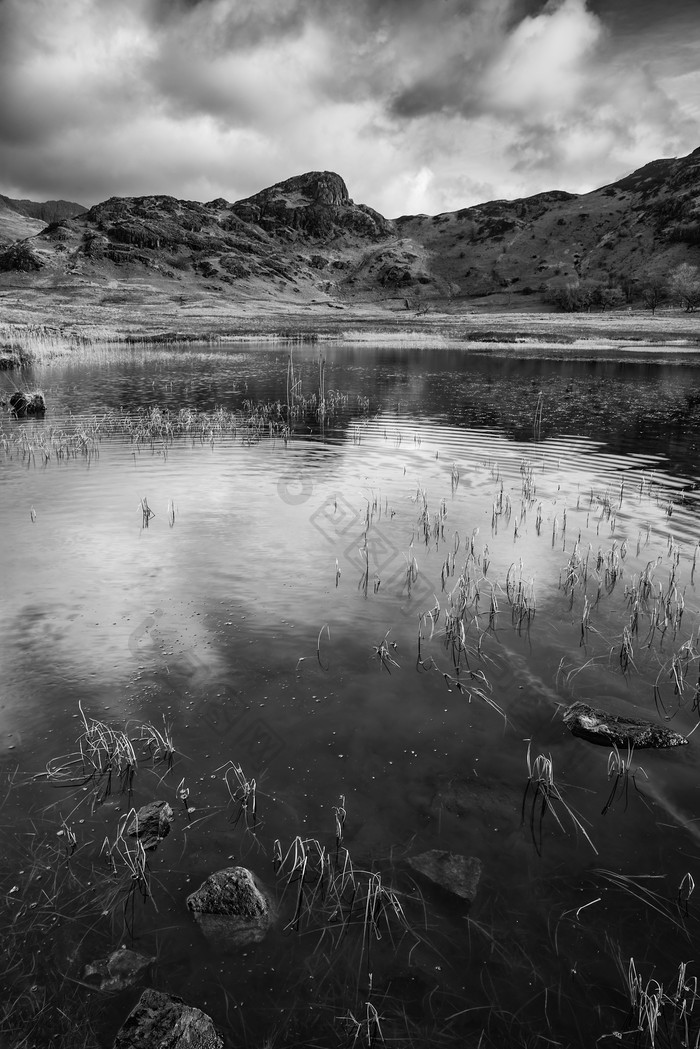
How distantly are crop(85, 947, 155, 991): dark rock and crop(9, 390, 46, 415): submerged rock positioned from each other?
30.5m

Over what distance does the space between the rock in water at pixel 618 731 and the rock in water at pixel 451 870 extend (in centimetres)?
269

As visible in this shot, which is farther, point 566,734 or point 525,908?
point 566,734

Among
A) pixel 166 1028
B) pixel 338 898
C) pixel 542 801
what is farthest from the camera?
pixel 542 801

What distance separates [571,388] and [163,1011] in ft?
158

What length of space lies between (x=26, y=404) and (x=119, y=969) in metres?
30.9

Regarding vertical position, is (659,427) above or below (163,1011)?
above

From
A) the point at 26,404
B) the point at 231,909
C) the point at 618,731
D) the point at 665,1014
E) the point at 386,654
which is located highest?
the point at 26,404

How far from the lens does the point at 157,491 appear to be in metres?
18.3

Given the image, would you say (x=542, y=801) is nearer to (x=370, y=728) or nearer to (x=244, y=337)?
(x=370, y=728)

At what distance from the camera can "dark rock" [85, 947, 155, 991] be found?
4.74 metres

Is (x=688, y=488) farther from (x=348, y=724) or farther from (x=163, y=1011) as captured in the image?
(x=163, y=1011)

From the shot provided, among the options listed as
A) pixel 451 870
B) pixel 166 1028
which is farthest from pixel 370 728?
pixel 166 1028

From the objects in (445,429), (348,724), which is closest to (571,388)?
(445,429)

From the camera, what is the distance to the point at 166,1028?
4348 mm
